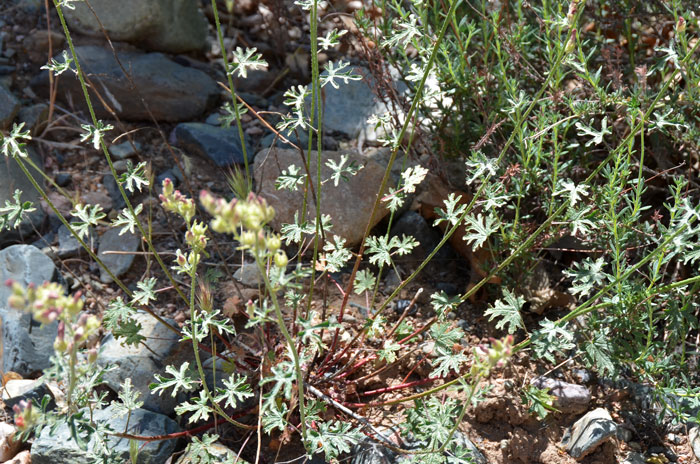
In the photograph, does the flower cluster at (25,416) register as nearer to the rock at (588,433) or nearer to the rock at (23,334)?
the rock at (23,334)

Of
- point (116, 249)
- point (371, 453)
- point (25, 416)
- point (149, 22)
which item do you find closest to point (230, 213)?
point (25, 416)

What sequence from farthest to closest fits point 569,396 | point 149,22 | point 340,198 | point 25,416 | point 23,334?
1. point 149,22
2. point 340,198
3. point 23,334
4. point 569,396
5. point 25,416

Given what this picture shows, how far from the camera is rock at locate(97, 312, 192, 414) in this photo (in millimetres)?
3113

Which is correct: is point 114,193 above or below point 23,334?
above

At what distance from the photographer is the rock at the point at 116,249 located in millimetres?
3807

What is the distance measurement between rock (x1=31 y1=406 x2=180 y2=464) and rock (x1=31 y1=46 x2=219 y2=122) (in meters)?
2.20

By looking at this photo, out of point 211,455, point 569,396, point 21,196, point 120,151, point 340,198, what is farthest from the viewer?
point 120,151

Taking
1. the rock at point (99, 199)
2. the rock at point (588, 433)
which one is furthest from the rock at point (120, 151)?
the rock at point (588, 433)

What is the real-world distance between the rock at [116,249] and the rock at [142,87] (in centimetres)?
94

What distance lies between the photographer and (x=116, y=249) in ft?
12.7

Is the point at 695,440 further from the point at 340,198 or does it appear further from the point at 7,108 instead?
the point at 7,108

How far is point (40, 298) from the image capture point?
70.6 inches

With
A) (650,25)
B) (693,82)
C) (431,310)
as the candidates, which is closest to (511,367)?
(431,310)

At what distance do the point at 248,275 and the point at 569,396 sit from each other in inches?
70.6
